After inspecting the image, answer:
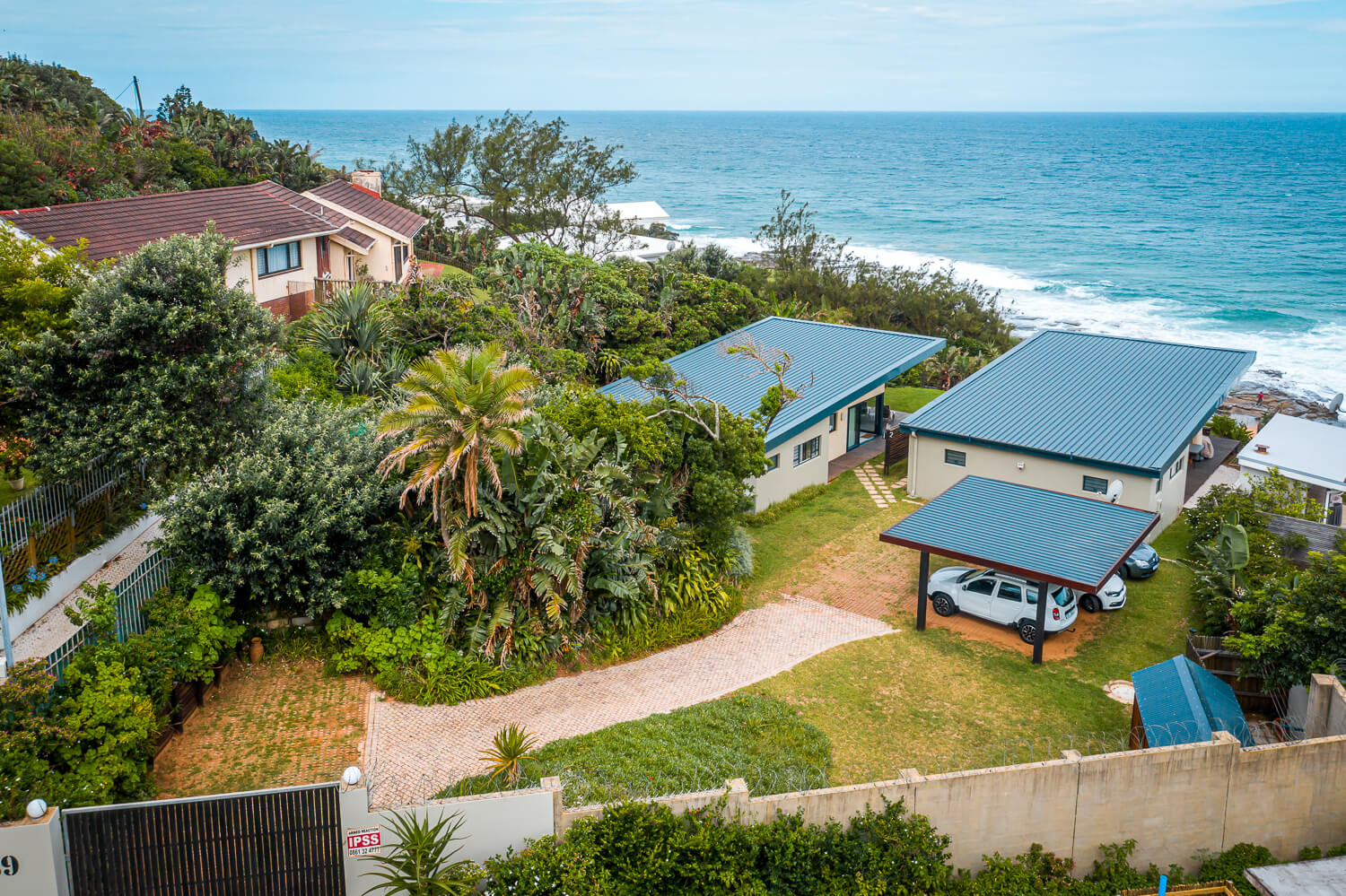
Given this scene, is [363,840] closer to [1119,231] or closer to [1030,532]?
[1030,532]

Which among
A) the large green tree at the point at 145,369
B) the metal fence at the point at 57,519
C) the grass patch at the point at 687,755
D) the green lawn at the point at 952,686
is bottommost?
the green lawn at the point at 952,686

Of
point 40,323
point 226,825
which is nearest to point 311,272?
point 40,323

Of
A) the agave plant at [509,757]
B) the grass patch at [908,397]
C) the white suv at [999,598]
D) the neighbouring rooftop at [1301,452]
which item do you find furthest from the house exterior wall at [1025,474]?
the agave plant at [509,757]

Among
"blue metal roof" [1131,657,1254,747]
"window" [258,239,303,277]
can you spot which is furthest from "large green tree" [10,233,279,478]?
"blue metal roof" [1131,657,1254,747]

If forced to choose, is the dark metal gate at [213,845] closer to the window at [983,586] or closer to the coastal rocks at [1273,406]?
the window at [983,586]

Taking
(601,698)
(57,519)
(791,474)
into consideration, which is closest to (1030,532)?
(791,474)

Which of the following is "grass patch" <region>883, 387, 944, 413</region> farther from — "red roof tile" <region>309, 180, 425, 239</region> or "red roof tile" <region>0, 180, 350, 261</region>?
"red roof tile" <region>0, 180, 350, 261</region>
